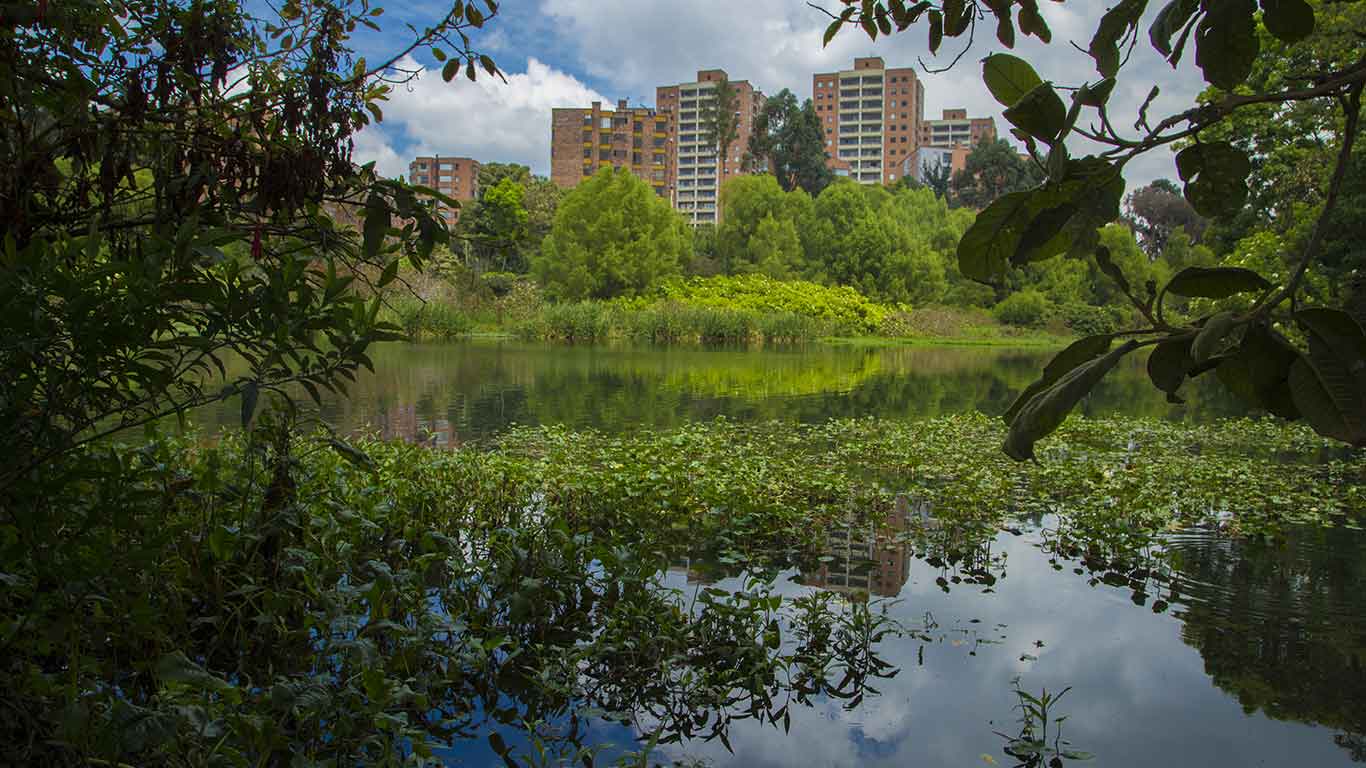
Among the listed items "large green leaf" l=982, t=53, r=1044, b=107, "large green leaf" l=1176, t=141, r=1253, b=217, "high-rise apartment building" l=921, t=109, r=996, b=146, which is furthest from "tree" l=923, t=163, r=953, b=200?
"large green leaf" l=982, t=53, r=1044, b=107

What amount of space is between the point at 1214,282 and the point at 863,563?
4.40m

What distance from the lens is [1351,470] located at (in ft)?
26.6

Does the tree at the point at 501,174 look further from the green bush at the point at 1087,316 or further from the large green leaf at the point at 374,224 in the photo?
the large green leaf at the point at 374,224

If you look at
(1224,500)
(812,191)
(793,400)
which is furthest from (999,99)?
(812,191)

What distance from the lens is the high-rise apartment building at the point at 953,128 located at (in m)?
110

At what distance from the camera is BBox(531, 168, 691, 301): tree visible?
37.0 m

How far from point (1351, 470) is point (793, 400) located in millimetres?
6867

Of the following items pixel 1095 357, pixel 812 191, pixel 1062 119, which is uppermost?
pixel 812 191

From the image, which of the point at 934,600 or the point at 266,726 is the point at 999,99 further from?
the point at 934,600

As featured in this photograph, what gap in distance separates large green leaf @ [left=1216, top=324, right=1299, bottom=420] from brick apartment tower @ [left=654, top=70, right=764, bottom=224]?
8955 cm

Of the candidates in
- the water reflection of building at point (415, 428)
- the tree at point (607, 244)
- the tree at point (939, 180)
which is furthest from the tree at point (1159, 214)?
the water reflection of building at point (415, 428)

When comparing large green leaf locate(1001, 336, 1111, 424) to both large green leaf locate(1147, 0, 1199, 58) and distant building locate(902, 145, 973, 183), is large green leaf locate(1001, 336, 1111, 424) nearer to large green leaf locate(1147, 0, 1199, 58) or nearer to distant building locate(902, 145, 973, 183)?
large green leaf locate(1147, 0, 1199, 58)

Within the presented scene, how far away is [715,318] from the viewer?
30547 mm

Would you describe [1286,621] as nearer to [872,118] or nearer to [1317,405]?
[1317,405]
